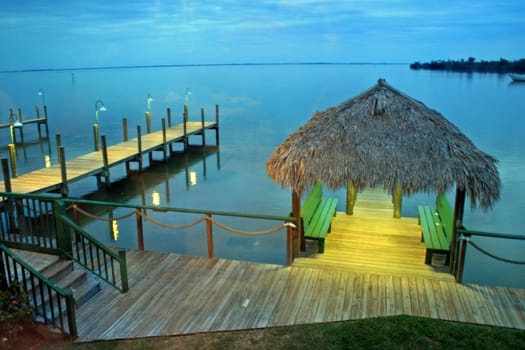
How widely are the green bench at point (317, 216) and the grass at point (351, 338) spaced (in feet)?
8.24

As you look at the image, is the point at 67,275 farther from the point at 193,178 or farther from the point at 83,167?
the point at 193,178

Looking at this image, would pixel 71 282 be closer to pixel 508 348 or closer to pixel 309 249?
pixel 309 249

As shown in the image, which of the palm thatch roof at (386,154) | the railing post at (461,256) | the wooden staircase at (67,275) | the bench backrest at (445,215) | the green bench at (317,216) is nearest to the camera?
the wooden staircase at (67,275)

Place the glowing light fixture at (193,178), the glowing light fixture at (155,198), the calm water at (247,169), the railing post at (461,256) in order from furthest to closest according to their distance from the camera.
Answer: the glowing light fixture at (193,178)
the glowing light fixture at (155,198)
the calm water at (247,169)
the railing post at (461,256)

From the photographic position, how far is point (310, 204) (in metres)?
8.88

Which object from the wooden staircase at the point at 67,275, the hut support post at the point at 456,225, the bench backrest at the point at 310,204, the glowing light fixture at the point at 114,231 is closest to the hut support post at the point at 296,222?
the bench backrest at the point at 310,204

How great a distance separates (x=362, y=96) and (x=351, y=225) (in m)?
3.09

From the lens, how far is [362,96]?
768 centimetres

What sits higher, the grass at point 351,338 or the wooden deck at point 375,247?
the grass at point 351,338

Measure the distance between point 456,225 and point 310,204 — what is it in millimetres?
2827

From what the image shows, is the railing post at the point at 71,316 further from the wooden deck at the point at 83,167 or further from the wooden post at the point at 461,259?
the wooden deck at the point at 83,167

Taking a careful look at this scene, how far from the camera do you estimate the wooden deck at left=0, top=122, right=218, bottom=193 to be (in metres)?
13.6

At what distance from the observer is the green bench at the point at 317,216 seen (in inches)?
315

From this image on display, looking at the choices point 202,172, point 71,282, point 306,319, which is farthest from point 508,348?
point 202,172
